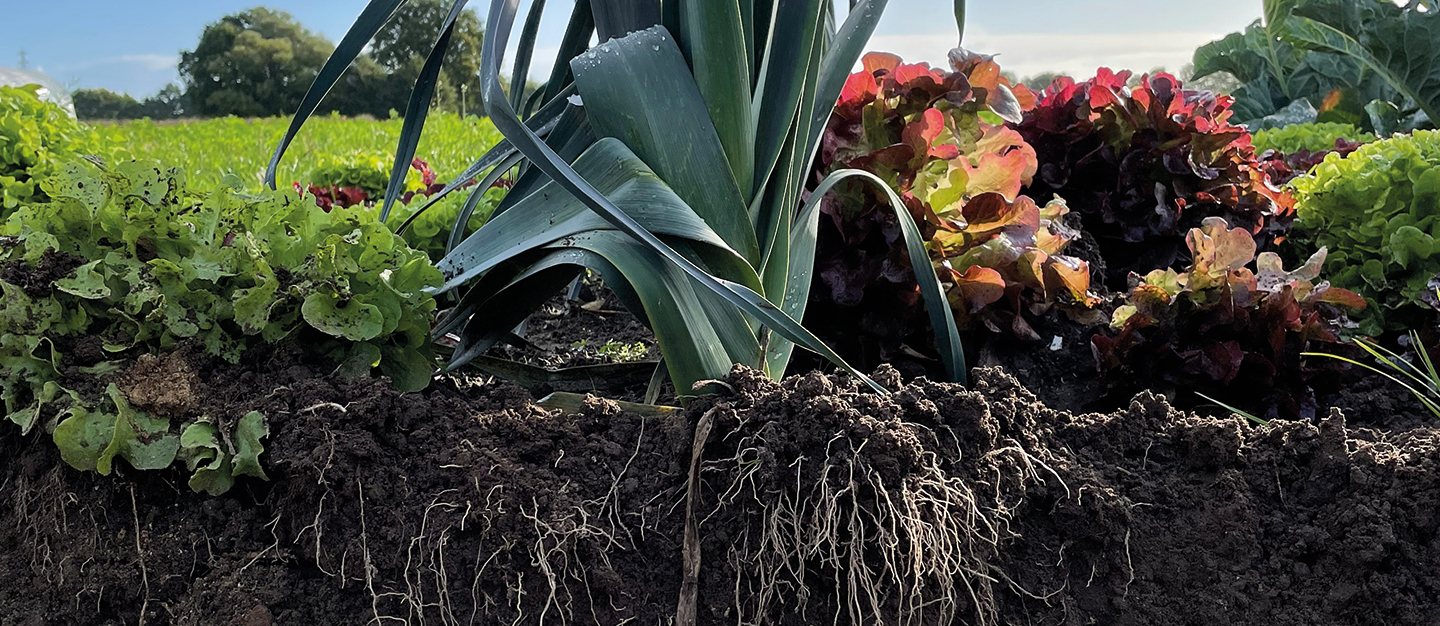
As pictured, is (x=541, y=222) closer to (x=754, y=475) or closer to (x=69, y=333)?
(x=754, y=475)

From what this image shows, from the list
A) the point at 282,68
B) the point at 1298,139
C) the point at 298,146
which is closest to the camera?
the point at 1298,139

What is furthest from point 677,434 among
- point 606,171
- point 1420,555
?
point 1420,555

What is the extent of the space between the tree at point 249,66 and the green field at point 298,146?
91.1 ft

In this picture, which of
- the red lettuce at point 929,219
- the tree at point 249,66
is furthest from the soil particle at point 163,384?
the tree at point 249,66

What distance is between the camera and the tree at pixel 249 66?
1437 inches

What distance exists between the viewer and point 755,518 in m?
1.31

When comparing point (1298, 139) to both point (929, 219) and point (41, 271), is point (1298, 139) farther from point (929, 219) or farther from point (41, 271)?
point (41, 271)

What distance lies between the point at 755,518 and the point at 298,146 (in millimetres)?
7033

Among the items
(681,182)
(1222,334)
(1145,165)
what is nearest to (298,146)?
(1145,165)

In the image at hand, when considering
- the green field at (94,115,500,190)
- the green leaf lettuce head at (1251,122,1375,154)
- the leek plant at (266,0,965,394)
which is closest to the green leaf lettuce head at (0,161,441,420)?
the leek plant at (266,0,965,394)

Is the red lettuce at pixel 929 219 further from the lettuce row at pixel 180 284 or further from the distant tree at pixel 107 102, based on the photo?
the distant tree at pixel 107 102

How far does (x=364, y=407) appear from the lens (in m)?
1.43

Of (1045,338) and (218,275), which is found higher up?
(218,275)

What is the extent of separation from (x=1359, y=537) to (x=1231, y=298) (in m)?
0.75
